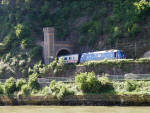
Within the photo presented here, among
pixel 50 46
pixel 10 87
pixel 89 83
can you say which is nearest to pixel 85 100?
pixel 89 83

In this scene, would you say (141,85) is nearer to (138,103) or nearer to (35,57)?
(138,103)

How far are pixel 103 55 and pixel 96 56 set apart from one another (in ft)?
6.18

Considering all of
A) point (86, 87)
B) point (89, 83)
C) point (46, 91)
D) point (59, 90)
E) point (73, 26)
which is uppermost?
point (73, 26)

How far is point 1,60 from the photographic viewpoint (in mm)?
70250

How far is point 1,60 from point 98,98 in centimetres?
3563

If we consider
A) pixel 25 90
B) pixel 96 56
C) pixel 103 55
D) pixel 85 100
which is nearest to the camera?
pixel 85 100

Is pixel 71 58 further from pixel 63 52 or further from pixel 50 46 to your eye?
pixel 63 52

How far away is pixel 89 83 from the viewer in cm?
4191


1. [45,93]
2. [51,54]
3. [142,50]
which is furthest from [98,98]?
[51,54]

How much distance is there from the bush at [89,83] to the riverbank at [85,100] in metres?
1.00

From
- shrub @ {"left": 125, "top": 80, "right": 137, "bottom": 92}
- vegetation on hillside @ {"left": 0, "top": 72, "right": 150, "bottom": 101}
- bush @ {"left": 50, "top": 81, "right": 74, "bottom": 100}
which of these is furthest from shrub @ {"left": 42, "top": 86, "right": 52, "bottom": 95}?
shrub @ {"left": 125, "top": 80, "right": 137, "bottom": 92}

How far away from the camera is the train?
169 feet

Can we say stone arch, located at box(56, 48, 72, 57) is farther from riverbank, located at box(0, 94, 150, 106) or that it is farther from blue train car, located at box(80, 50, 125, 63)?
riverbank, located at box(0, 94, 150, 106)

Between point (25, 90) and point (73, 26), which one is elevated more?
point (73, 26)
